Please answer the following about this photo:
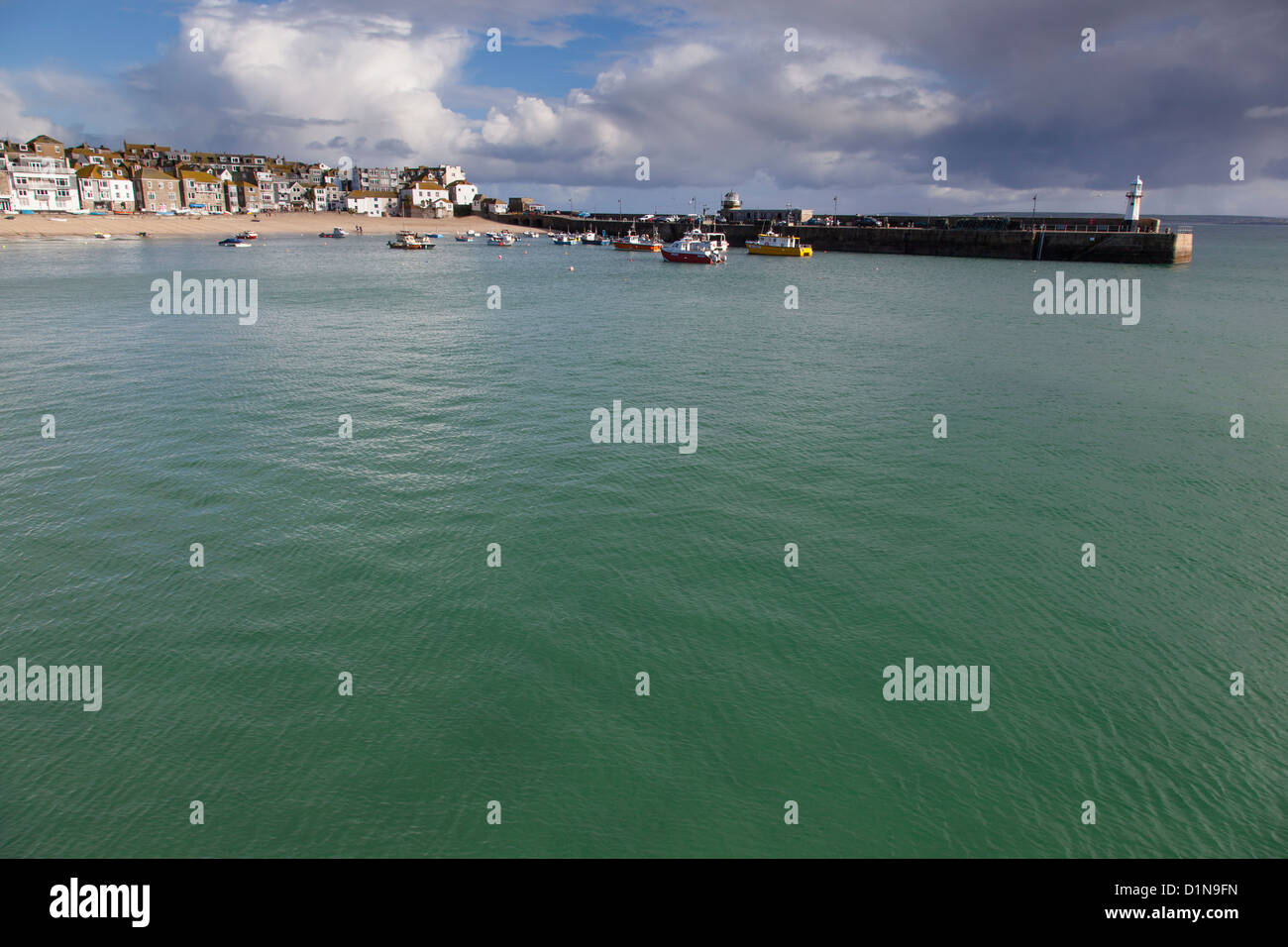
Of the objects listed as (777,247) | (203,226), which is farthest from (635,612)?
(203,226)

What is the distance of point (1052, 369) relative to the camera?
116ft

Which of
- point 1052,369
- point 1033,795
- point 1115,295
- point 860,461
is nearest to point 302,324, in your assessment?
point 860,461

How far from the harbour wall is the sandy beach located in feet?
242

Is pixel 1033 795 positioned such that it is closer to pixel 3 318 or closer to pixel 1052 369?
pixel 1052 369

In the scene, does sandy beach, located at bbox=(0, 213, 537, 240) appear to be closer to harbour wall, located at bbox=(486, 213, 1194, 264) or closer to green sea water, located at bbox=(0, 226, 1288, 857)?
harbour wall, located at bbox=(486, 213, 1194, 264)

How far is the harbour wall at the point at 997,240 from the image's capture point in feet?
309

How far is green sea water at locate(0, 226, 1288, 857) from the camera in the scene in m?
9.80

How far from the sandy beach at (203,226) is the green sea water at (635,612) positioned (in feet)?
367

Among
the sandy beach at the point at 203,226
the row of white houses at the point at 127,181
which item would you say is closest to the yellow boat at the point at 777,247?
the sandy beach at the point at 203,226

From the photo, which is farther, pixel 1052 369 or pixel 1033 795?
pixel 1052 369

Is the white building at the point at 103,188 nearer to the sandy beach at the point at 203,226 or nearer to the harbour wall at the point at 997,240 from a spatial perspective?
the sandy beach at the point at 203,226

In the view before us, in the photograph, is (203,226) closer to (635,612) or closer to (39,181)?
(39,181)

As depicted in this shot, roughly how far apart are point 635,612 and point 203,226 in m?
160
